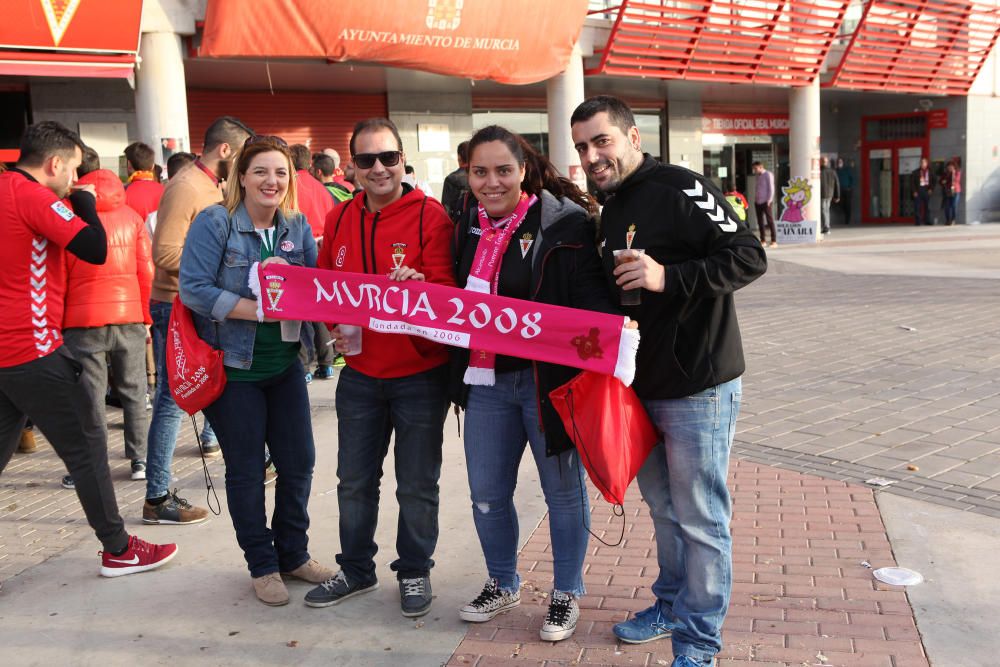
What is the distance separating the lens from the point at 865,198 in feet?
97.1

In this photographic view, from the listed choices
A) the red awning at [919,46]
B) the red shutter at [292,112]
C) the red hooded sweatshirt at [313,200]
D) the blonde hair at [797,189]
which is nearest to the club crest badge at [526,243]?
the red hooded sweatshirt at [313,200]

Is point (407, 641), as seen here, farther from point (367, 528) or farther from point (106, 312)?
point (106, 312)

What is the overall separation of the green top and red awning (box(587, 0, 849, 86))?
13.8 meters

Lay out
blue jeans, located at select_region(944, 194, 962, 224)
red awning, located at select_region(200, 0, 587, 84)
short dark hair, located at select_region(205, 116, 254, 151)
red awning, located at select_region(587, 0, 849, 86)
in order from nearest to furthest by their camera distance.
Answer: short dark hair, located at select_region(205, 116, 254, 151), red awning, located at select_region(200, 0, 587, 84), red awning, located at select_region(587, 0, 849, 86), blue jeans, located at select_region(944, 194, 962, 224)

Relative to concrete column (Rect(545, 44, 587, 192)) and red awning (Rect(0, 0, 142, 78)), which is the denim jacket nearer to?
red awning (Rect(0, 0, 142, 78))

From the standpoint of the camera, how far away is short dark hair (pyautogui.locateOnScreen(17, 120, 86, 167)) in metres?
4.29

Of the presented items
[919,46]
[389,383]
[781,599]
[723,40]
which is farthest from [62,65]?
[919,46]

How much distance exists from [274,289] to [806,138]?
20.5m

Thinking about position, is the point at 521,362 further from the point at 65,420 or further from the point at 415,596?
the point at 65,420

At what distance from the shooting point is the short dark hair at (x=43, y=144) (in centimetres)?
429

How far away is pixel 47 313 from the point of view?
4.26 m

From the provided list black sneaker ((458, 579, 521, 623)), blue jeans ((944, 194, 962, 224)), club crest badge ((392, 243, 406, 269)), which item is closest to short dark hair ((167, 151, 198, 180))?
club crest badge ((392, 243, 406, 269))

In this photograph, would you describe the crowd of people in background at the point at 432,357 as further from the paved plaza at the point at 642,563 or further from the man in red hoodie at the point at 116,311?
the man in red hoodie at the point at 116,311

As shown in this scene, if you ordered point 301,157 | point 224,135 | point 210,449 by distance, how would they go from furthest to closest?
point 301,157 → point 210,449 → point 224,135
